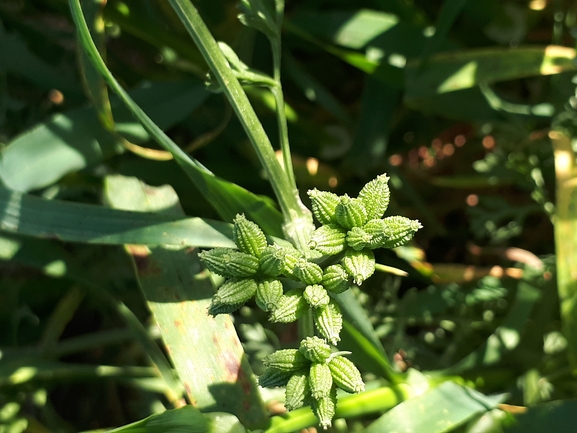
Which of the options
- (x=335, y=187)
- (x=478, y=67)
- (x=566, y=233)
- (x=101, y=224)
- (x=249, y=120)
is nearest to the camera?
(x=249, y=120)

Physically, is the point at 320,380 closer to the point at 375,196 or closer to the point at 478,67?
the point at 375,196

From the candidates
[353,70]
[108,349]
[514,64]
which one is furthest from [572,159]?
[108,349]

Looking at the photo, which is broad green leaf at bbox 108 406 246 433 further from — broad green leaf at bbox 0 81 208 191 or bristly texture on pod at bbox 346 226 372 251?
broad green leaf at bbox 0 81 208 191

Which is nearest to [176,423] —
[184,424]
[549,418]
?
[184,424]

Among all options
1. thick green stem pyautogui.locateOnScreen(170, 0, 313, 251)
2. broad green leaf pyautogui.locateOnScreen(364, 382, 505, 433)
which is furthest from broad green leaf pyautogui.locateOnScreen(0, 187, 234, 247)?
broad green leaf pyautogui.locateOnScreen(364, 382, 505, 433)

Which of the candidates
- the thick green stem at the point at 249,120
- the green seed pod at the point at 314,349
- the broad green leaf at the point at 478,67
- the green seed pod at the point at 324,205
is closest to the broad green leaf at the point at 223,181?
the thick green stem at the point at 249,120
